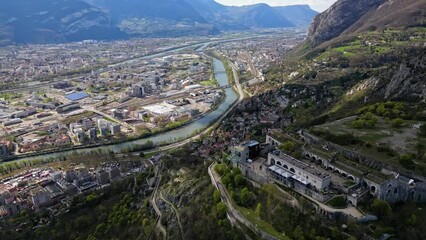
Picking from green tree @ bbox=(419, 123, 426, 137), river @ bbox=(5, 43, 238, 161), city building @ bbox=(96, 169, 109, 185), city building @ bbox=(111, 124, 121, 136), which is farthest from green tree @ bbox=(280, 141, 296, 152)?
city building @ bbox=(111, 124, 121, 136)

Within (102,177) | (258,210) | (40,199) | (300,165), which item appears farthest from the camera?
(102,177)

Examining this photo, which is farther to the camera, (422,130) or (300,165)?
(422,130)

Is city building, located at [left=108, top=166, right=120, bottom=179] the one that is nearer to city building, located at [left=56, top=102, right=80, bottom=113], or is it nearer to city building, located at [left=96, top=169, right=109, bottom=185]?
city building, located at [left=96, top=169, right=109, bottom=185]

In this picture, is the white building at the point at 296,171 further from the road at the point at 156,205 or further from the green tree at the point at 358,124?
the road at the point at 156,205

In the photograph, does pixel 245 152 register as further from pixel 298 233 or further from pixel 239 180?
pixel 298 233

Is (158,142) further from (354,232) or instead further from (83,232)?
(354,232)

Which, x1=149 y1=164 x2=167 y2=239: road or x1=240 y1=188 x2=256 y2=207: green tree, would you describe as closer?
x1=240 y1=188 x2=256 y2=207: green tree

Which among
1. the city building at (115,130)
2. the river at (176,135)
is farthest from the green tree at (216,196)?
the city building at (115,130)

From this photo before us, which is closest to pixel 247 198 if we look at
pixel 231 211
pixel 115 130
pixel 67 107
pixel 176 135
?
pixel 231 211

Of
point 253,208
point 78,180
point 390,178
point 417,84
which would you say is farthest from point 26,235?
point 417,84
